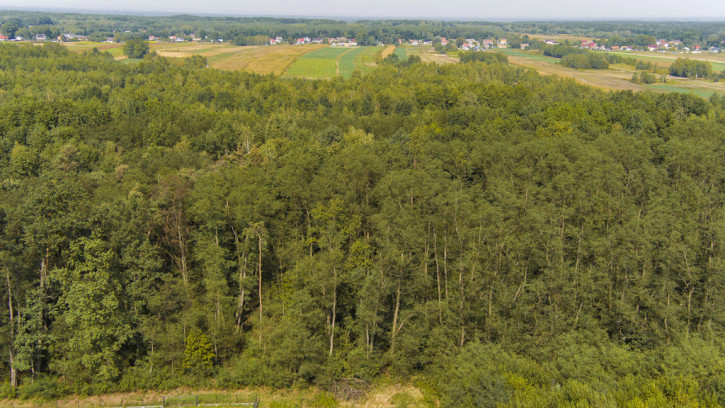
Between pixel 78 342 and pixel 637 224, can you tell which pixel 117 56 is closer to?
pixel 78 342

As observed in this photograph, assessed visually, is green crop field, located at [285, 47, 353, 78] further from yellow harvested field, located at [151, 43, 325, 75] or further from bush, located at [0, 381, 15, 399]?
bush, located at [0, 381, 15, 399]

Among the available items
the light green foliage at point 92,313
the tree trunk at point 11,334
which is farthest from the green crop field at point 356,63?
the tree trunk at point 11,334

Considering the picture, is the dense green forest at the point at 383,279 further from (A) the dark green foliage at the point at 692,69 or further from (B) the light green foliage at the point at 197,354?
(A) the dark green foliage at the point at 692,69

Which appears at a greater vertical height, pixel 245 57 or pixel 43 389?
pixel 245 57

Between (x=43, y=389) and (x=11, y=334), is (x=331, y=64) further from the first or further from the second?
(x=43, y=389)

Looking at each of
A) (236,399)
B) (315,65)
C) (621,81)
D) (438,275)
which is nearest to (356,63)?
(315,65)

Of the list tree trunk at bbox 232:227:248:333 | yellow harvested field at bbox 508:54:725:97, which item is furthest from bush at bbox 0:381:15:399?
yellow harvested field at bbox 508:54:725:97

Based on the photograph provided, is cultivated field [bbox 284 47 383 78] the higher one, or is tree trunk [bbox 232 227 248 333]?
cultivated field [bbox 284 47 383 78]
